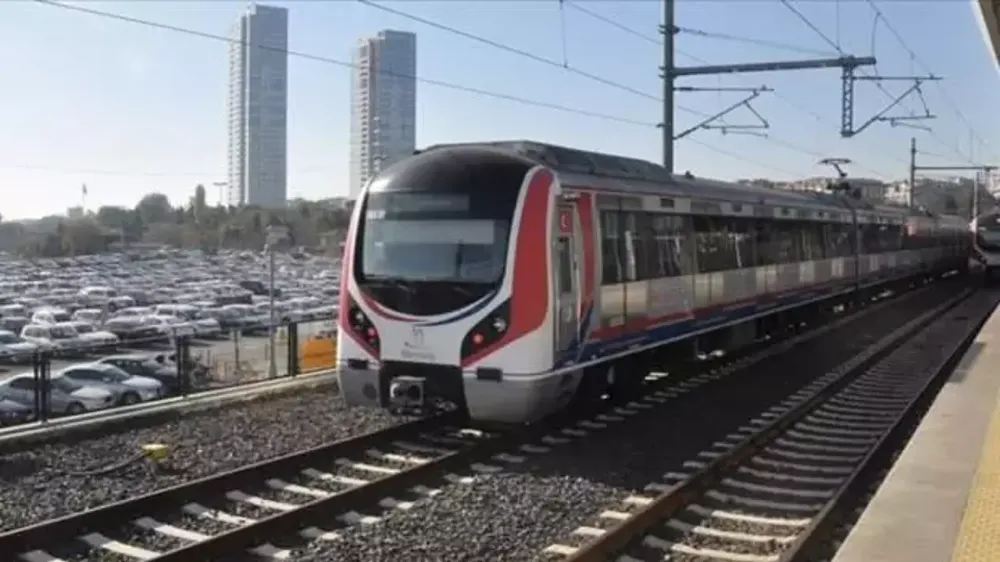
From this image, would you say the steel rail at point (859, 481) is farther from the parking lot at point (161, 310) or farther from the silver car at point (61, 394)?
the silver car at point (61, 394)

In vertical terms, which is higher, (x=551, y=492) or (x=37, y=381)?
(x=37, y=381)

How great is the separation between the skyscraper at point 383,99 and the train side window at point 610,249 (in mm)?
17066

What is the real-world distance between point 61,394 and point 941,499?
44.5 feet

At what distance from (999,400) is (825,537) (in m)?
5.38

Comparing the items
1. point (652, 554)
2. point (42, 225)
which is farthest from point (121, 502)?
point (42, 225)

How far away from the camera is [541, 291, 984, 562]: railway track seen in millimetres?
7324

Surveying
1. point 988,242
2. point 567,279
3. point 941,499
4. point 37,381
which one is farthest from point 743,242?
point 988,242

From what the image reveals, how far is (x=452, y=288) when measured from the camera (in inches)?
416

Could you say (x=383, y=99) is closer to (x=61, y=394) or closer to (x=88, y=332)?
(x=88, y=332)

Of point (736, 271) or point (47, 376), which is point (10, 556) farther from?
point (736, 271)

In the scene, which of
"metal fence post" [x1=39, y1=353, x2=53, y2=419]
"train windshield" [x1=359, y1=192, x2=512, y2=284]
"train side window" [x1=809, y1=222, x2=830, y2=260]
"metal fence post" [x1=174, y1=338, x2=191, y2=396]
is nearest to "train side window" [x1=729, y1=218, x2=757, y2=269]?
"train side window" [x1=809, y1=222, x2=830, y2=260]

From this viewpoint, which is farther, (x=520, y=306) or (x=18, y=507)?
(x=520, y=306)

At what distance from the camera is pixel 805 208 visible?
22969 mm

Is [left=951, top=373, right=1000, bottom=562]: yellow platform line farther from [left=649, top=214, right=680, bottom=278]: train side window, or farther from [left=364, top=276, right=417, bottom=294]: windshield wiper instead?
[left=364, top=276, right=417, bottom=294]: windshield wiper
